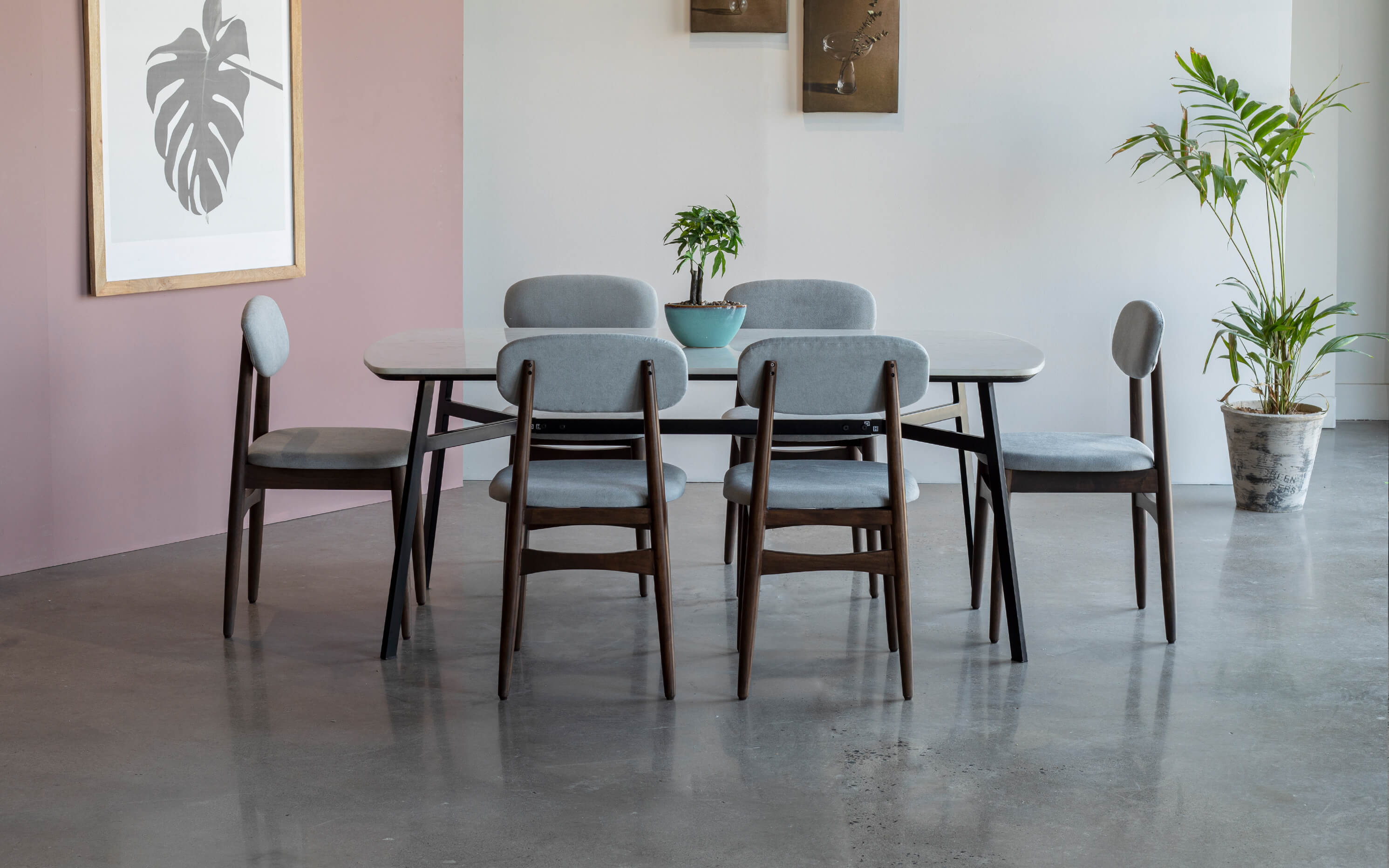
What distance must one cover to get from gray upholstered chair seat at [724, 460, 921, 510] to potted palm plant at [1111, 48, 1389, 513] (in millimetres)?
2374

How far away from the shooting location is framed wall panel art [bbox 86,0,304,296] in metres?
4.06

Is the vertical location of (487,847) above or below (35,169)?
below

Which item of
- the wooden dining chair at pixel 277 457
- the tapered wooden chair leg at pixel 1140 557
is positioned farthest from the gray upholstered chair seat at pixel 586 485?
the tapered wooden chair leg at pixel 1140 557

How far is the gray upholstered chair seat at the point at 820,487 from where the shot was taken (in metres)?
2.99

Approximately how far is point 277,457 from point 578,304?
3.76ft

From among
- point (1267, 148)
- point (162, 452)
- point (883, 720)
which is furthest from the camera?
point (1267, 148)

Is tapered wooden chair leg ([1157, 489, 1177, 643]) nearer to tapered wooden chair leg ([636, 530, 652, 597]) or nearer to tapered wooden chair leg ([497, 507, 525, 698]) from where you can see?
tapered wooden chair leg ([636, 530, 652, 597])

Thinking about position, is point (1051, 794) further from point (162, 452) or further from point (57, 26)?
point (57, 26)

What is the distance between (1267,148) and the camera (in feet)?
16.1

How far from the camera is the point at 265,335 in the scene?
11.2ft

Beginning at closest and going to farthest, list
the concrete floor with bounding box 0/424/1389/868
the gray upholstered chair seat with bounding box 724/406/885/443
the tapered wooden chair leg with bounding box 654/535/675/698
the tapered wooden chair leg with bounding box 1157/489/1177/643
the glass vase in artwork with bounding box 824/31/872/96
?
the concrete floor with bounding box 0/424/1389/868
the tapered wooden chair leg with bounding box 654/535/675/698
the gray upholstered chair seat with bounding box 724/406/885/443
the tapered wooden chair leg with bounding box 1157/489/1177/643
the glass vase in artwork with bounding box 824/31/872/96

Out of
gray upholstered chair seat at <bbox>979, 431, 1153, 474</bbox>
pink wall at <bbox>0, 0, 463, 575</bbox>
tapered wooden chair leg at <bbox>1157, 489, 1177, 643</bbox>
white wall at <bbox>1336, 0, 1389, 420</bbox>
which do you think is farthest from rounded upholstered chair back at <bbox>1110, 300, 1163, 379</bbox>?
white wall at <bbox>1336, 0, 1389, 420</bbox>

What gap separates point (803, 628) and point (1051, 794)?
1.13 m

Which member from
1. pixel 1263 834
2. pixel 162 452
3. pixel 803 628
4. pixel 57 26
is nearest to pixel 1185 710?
pixel 1263 834
